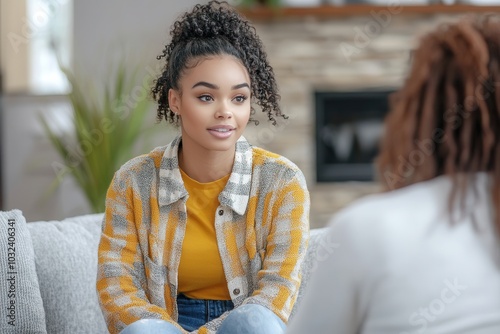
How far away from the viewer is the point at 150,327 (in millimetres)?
1648

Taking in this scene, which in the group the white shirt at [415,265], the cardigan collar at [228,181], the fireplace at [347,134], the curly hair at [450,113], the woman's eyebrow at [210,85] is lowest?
the fireplace at [347,134]

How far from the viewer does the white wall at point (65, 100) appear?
4.87m

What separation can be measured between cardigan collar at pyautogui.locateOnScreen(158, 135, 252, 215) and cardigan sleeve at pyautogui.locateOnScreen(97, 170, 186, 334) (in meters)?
0.07

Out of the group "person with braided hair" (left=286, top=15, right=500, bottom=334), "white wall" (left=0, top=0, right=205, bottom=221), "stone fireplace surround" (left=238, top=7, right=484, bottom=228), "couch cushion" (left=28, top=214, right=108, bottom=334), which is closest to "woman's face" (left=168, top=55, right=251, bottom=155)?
"couch cushion" (left=28, top=214, right=108, bottom=334)

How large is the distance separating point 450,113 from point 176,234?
0.94 m

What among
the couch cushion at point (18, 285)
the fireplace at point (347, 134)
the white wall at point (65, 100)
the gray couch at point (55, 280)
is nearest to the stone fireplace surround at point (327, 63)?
the fireplace at point (347, 134)

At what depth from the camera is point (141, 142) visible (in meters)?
4.73

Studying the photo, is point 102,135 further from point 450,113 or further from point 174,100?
point 450,113

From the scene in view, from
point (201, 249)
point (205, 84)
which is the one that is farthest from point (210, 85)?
point (201, 249)

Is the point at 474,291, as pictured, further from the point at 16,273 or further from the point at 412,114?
the point at 16,273

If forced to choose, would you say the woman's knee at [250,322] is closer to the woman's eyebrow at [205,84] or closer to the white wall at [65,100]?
the woman's eyebrow at [205,84]

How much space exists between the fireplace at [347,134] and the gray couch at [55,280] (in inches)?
102

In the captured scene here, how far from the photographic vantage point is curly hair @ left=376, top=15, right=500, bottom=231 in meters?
1.10

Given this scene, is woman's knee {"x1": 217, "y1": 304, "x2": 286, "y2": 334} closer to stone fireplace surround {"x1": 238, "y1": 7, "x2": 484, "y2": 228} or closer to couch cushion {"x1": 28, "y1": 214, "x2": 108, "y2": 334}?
couch cushion {"x1": 28, "y1": 214, "x2": 108, "y2": 334}
